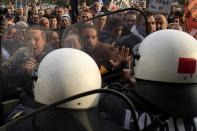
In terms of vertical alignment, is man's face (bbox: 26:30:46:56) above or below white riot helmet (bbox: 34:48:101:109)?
above

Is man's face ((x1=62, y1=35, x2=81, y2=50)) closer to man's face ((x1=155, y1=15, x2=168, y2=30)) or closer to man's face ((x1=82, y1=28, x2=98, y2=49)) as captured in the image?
man's face ((x1=82, y1=28, x2=98, y2=49))

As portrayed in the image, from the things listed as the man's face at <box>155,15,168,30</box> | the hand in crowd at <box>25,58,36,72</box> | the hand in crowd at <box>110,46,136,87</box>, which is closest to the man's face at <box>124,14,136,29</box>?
the hand in crowd at <box>110,46,136,87</box>

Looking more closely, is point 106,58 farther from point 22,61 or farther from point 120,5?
point 120,5

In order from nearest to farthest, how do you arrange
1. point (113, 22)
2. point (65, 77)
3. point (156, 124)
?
point (156, 124) < point (65, 77) < point (113, 22)

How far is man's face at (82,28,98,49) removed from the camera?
1929 millimetres

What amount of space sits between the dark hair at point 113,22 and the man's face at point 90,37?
0.12 m

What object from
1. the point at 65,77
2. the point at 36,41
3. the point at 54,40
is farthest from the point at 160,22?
the point at 65,77

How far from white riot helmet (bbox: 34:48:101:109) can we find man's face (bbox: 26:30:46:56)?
34 centimetres

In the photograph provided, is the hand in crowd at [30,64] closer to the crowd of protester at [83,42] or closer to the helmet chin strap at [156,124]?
the crowd of protester at [83,42]

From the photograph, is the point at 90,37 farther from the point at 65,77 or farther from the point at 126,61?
the point at 65,77

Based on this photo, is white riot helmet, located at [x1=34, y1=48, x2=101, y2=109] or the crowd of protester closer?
white riot helmet, located at [x1=34, y1=48, x2=101, y2=109]

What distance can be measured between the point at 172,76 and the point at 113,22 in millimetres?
726

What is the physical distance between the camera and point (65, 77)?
1.41 m

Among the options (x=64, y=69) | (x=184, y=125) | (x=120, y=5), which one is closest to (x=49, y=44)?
(x=64, y=69)
